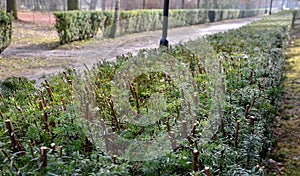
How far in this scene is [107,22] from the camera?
14.4 metres

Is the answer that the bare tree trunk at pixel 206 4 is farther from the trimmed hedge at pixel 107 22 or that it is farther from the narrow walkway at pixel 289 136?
the narrow walkway at pixel 289 136

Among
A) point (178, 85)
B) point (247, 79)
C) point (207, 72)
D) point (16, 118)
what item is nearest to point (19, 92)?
point (16, 118)

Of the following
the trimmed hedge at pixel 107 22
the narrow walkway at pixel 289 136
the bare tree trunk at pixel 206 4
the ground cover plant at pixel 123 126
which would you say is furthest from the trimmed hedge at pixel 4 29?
the bare tree trunk at pixel 206 4

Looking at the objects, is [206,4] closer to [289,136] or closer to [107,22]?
[107,22]

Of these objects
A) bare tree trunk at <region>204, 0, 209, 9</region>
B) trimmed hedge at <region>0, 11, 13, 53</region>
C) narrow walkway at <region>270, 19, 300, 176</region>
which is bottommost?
narrow walkway at <region>270, 19, 300, 176</region>

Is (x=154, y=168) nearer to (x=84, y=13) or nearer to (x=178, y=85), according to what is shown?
(x=178, y=85)

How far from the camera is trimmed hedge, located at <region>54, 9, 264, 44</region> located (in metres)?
11.6

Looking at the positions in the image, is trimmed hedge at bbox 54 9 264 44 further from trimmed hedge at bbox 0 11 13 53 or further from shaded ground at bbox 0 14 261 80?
trimmed hedge at bbox 0 11 13 53

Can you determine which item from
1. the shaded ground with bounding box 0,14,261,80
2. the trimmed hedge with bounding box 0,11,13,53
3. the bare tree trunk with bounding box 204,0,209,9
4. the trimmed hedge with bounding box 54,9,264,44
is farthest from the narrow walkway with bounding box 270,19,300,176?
the bare tree trunk with bounding box 204,0,209,9

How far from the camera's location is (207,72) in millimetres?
3037

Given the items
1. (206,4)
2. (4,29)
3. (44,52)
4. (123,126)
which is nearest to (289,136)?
(123,126)

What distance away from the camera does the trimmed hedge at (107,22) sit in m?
11.6

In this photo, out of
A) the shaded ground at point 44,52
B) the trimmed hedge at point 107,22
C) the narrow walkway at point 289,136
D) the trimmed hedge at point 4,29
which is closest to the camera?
the narrow walkway at point 289,136

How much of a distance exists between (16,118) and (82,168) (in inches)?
23.5
